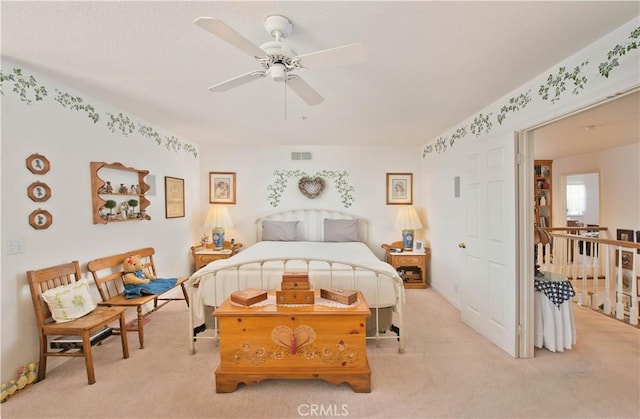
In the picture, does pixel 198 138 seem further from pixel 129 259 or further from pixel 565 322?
pixel 565 322

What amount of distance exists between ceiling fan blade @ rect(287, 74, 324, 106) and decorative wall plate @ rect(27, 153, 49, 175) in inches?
80.6

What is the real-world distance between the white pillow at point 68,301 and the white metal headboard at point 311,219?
2.85 metres

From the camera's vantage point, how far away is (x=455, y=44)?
1891 millimetres

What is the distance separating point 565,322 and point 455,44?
8.53ft

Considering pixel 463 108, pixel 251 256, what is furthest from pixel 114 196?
pixel 463 108

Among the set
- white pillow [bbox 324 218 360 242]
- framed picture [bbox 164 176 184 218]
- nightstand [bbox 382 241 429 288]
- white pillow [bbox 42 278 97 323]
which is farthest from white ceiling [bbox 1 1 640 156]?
nightstand [bbox 382 241 429 288]

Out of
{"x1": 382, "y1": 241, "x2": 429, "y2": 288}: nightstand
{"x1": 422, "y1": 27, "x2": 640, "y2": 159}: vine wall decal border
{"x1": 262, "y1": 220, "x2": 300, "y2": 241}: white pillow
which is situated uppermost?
{"x1": 422, "y1": 27, "x2": 640, "y2": 159}: vine wall decal border

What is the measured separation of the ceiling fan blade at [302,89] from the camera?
188 cm

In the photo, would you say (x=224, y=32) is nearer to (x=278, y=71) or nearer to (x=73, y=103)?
(x=278, y=71)

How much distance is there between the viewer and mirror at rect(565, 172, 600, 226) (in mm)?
7602

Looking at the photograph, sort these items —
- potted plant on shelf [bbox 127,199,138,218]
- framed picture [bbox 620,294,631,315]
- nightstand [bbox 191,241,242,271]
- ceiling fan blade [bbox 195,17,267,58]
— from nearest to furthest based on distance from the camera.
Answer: ceiling fan blade [bbox 195,17,267,58]
potted plant on shelf [bbox 127,199,138,218]
framed picture [bbox 620,294,631,315]
nightstand [bbox 191,241,242,271]

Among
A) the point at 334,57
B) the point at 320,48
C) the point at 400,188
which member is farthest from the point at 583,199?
the point at 334,57

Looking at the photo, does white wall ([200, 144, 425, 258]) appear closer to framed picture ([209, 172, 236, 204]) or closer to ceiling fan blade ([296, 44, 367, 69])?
framed picture ([209, 172, 236, 204])

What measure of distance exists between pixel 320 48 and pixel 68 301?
2.65 metres
